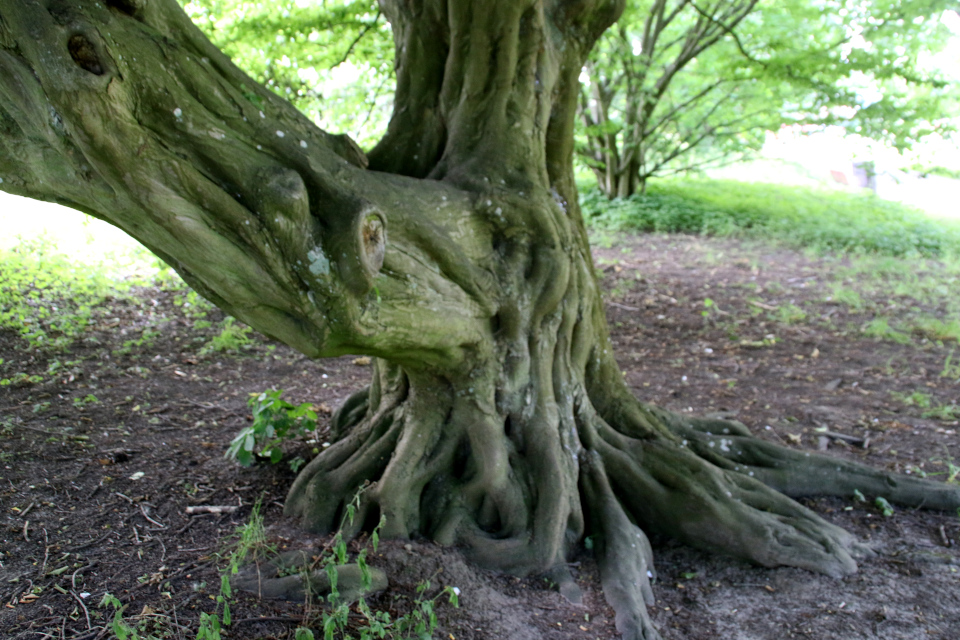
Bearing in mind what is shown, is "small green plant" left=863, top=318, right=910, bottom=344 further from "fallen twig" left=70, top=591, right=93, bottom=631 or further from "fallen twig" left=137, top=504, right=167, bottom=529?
"fallen twig" left=70, top=591, right=93, bottom=631

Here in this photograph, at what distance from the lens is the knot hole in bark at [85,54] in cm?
235

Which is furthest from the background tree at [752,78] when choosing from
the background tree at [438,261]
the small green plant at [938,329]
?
the background tree at [438,261]

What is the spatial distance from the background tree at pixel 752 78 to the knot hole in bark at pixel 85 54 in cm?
595

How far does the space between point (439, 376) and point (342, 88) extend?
6.03 metres

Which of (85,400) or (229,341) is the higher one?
(229,341)

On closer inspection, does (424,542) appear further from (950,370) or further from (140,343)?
(950,370)

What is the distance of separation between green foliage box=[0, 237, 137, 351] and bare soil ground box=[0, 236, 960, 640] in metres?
0.19

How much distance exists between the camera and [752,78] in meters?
10.3

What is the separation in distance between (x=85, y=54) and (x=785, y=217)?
47.4ft

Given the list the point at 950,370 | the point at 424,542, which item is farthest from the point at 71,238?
the point at 950,370

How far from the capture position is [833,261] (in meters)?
11.9

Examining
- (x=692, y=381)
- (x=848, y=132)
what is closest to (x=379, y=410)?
(x=692, y=381)

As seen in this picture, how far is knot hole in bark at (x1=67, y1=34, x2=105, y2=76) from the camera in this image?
235cm

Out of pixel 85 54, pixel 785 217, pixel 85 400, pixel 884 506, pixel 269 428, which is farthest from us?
pixel 785 217
